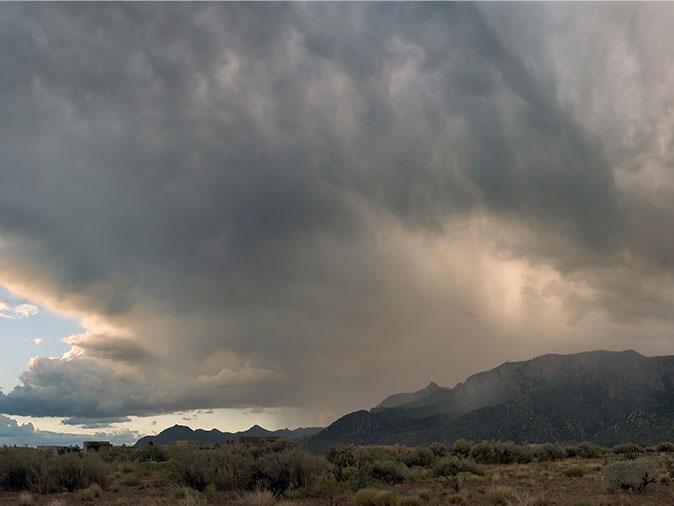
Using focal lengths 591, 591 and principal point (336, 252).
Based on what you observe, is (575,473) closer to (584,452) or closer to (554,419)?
(584,452)

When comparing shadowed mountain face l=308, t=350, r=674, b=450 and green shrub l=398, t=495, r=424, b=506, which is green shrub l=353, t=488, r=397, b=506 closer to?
green shrub l=398, t=495, r=424, b=506

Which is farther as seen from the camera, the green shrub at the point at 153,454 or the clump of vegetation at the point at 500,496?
the green shrub at the point at 153,454

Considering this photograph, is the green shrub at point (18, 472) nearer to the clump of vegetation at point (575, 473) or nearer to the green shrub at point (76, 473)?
the green shrub at point (76, 473)

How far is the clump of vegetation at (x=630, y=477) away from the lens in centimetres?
2564

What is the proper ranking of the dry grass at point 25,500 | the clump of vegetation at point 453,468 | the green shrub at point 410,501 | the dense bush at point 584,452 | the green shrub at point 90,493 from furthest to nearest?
the dense bush at point 584,452 < the clump of vegetation at point 453,468 < the green shrub at point 90,493 < the dry grass at point 25,500 < the green shrub at point 410,501

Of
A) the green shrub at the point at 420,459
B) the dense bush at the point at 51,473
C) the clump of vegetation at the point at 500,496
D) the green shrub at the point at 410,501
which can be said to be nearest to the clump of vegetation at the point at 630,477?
the clump of vegetation at the point at 500,496

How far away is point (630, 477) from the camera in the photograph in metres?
25.8

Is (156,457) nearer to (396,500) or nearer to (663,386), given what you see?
(396,500)

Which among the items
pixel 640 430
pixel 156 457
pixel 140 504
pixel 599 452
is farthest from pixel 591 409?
pixel 140 504

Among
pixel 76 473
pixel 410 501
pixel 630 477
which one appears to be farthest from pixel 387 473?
pixel 76 473

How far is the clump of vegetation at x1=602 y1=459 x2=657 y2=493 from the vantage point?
25641 millimetres

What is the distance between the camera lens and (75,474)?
3300 cm

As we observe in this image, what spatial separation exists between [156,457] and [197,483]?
30686 mm

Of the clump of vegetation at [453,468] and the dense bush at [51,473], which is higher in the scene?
the dense bush at [51,473]
